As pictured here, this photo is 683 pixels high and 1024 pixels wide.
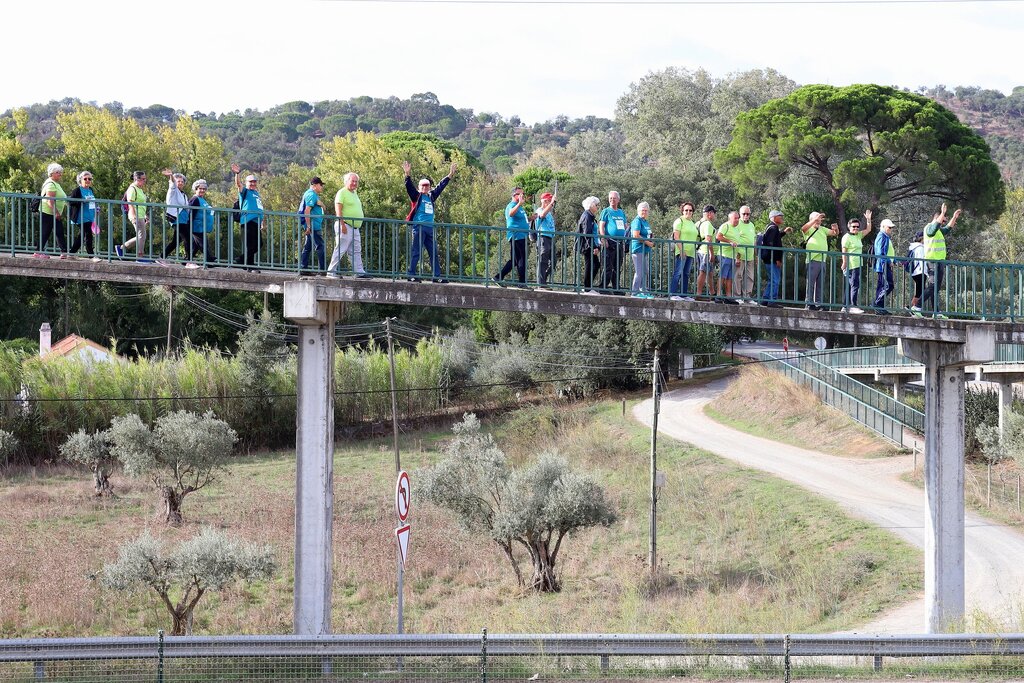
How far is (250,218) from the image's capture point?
54.7 feet

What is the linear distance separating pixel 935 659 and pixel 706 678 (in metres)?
2.66

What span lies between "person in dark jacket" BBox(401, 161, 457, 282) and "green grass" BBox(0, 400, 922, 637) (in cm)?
718

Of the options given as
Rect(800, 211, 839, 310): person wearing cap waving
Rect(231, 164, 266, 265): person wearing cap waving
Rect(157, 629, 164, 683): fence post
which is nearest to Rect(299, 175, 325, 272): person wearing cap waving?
Rect(231, 164, 266, 265): person wearing cap waving

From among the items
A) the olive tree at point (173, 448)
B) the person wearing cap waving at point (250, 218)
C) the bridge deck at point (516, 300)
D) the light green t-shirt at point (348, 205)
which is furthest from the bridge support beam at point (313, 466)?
the olive tree at point (173, 448)

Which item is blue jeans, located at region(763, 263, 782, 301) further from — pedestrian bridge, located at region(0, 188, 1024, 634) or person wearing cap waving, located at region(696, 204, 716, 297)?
person wearing cap waving, located at region(696, 204, 716, 297)

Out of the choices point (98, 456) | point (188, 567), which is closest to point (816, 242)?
point (188, 567)

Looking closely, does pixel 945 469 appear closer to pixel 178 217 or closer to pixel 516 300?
pixel 516 300

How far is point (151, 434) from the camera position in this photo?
105ft

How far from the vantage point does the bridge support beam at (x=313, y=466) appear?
15633mm

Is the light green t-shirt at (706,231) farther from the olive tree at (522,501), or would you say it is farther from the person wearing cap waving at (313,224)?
the olive tree at (522,501)

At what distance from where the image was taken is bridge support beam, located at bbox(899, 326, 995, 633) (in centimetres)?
1638

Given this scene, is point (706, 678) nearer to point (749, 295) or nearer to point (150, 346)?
point (749, 295)

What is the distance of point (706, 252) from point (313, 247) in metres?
5.64

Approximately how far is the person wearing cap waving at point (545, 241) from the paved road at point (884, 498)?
7.21 metres
